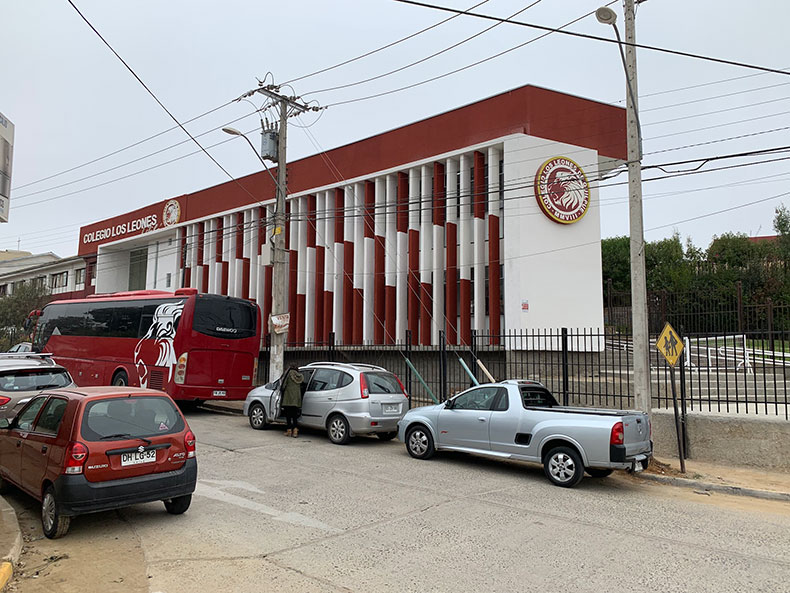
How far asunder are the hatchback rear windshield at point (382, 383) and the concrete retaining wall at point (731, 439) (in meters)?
5.32

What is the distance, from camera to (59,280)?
47.1m

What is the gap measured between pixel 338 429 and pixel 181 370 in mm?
6098

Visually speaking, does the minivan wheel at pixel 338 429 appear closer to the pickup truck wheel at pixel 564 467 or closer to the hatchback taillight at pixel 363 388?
the hatchback taillight at pixel 363 388

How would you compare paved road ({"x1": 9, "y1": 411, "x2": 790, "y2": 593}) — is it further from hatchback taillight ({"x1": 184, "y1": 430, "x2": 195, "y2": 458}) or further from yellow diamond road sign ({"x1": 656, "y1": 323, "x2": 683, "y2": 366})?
yellow diamond road sign ({"x1": 656, "y1": 323, "x2": 683, "y2": 366})

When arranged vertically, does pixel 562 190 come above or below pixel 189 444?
above

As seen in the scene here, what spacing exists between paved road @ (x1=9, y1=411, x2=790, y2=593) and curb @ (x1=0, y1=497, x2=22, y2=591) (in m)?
0.54

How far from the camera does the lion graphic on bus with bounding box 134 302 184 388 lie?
16625 millimetres

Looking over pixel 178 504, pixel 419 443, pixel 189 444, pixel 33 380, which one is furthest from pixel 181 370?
pixel 189 444

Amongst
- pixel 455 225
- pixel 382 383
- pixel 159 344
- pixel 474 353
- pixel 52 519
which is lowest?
pixel 52 519

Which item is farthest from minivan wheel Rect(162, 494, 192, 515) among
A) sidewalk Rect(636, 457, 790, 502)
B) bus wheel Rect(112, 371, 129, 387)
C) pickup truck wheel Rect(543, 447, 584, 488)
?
bus wheel Rect(112, 371, 129, 387)

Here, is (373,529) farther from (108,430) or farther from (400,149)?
(400,149)

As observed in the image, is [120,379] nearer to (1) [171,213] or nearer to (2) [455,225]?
(2) [455,225]

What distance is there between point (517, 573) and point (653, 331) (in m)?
21.9

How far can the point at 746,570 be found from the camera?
5473 mm
